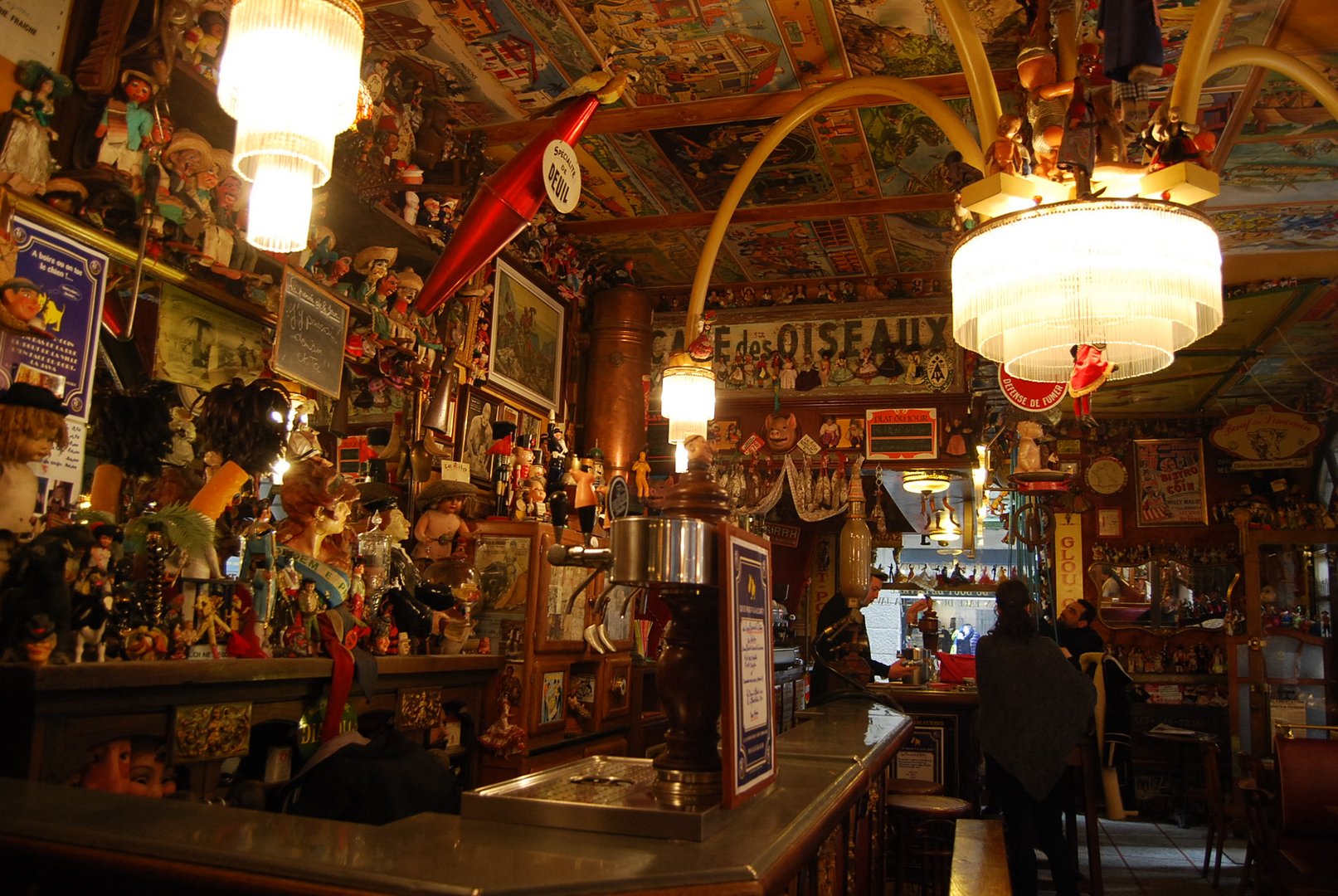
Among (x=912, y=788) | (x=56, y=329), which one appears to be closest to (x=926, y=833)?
(x=912, y=788)

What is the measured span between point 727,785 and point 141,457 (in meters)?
2.51

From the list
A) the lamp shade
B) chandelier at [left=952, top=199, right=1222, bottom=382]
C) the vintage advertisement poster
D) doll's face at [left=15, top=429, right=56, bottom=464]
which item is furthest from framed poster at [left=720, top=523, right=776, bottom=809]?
the lamp shade

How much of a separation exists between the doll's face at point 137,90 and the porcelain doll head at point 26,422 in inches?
47.9

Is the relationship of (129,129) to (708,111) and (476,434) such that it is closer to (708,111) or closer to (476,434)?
(476,434)

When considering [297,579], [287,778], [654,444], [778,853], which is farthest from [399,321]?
[778,853]

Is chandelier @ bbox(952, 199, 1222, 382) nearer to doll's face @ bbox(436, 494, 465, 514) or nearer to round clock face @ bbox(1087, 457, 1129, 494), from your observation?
doll's face @ bbox(436, 494, 465, 514)

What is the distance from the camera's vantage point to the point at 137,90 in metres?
3.18

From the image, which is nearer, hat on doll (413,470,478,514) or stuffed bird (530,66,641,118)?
stuffed bird (530,66,641,118)

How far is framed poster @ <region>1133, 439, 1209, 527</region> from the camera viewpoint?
1064 centimetres

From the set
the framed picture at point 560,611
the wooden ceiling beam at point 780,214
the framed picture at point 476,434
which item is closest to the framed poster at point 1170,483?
the wooden ceiling beam at point 780,214

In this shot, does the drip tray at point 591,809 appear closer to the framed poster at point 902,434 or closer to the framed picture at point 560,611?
the framed picture at point 560,611

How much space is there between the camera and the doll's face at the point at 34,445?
247 cm

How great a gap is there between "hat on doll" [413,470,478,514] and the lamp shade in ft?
4.11

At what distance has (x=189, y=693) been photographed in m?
2.71
